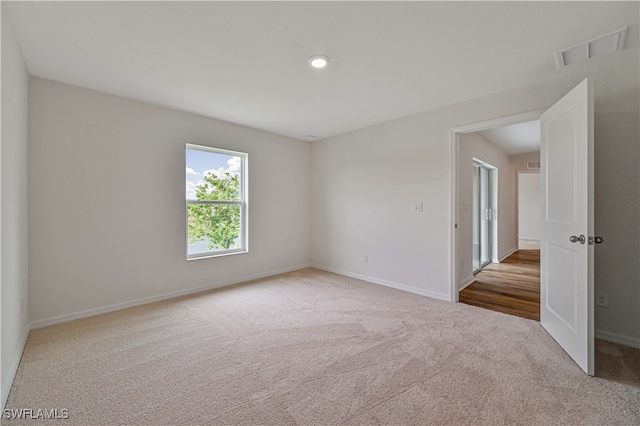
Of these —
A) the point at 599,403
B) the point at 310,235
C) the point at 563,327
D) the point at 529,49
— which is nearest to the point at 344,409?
the point at 599,403

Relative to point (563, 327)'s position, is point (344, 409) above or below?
below

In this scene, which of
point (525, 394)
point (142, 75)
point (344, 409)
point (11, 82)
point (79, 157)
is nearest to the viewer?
point (344, 409)

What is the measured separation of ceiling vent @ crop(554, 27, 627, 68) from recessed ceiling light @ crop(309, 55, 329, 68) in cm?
186

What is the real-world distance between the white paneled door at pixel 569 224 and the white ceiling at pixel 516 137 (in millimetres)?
1913

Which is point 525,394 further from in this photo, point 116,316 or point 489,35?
point 116,316

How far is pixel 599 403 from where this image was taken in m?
1.66

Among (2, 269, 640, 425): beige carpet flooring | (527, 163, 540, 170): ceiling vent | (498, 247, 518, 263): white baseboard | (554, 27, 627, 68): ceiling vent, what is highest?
(554, 27, 627, 68): ceiling vent

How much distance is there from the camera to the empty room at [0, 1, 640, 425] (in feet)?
5.80

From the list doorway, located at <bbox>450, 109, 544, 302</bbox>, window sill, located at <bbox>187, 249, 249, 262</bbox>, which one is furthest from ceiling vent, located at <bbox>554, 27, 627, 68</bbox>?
window sill, located at <bbox>187, 249, 249, 262</bbox>

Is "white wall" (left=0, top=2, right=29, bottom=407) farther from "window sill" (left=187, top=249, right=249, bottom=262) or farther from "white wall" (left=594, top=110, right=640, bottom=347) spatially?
"white wall" (left=594, top=110, right=640, bottom=347)

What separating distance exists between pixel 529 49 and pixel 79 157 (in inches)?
168

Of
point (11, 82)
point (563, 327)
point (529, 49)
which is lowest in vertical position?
point (563, 327)

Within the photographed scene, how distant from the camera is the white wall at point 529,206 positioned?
9258 millimetres

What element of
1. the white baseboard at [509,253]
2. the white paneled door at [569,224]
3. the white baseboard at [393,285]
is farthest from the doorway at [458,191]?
the white baseboard at [509,253]
